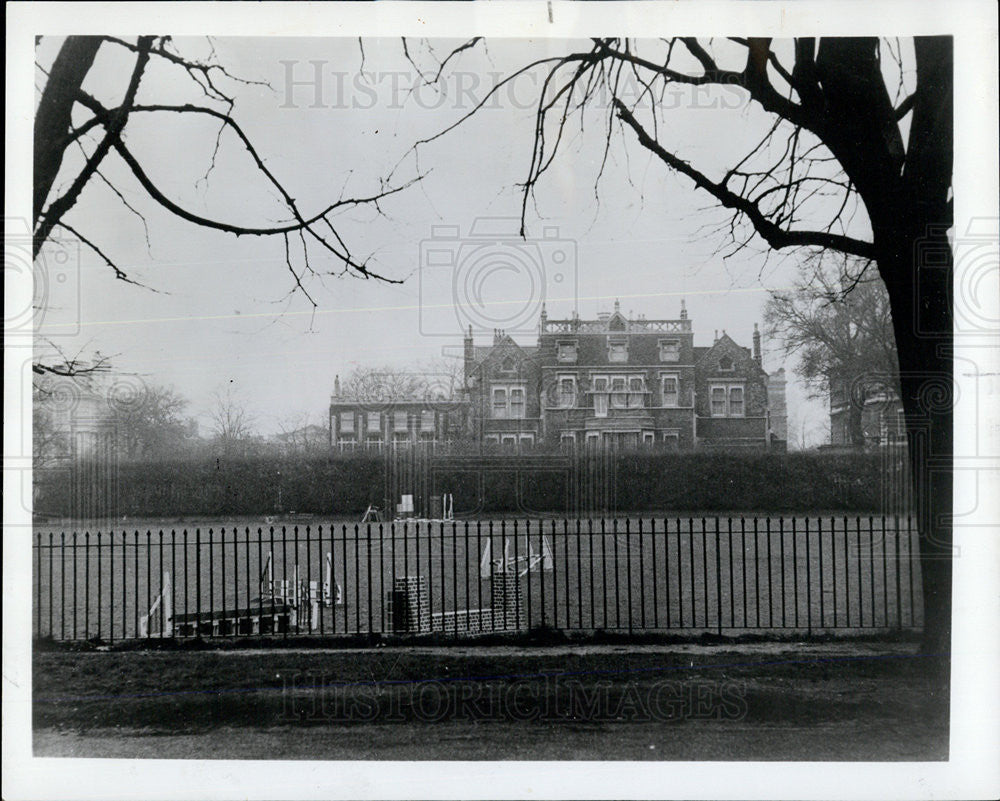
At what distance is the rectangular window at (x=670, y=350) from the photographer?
6.64 metres

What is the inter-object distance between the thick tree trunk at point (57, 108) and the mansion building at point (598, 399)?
274 cm

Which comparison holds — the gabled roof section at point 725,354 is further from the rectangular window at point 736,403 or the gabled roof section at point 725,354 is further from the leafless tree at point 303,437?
the leafless tree at point 303,437

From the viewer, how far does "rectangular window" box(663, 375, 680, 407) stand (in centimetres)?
676

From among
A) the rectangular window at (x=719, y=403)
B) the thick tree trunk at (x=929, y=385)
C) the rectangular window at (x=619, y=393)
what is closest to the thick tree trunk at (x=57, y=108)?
the rectangular window at (x=619, y=393)

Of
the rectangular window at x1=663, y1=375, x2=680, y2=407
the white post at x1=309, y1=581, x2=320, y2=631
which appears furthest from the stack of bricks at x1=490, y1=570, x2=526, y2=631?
the rectangular window at x1=663, y1=375, x2=680, y2=407

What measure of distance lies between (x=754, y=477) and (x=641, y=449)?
1294mm

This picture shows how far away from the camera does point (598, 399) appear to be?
6.84m

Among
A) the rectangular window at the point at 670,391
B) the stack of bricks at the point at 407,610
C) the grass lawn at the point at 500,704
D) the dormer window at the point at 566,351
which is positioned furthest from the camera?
the stack of bricks at the point at 407,610

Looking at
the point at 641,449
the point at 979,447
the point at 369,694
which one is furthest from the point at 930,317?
the point at 369,694

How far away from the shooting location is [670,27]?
199 inches

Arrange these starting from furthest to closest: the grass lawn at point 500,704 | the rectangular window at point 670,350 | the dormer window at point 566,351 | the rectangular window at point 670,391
→ the rectangular window at point 670,391, the rectangular window at point 670,350, the dormer window at point 566,351, the grass lawn at point 500,704

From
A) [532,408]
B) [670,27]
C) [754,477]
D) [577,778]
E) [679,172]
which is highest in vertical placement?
[670,27]

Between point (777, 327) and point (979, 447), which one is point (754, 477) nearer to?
point (777, 327)

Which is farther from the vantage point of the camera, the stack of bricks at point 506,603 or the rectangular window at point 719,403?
the stack of bricks at point 506,603
